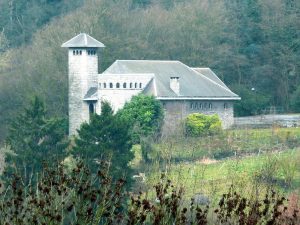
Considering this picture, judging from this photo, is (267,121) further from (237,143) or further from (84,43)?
(84,43)

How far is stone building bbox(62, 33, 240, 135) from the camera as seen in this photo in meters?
62.9

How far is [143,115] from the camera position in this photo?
2323 inches

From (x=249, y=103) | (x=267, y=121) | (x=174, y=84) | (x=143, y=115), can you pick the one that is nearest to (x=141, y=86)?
(x=174, y=84)

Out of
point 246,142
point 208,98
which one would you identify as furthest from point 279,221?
point 208,98

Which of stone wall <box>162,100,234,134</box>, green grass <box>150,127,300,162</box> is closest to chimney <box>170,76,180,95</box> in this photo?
stone wall <box>162,100,234,134</box>

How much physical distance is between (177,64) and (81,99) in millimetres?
5002

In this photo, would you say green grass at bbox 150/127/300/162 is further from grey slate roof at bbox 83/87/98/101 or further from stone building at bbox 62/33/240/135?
grey slate roof at bbox 83/87/98/101

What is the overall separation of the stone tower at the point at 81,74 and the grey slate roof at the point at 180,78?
3.22 feet

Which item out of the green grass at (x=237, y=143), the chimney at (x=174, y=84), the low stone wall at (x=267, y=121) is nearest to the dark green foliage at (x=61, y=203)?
the green grass at (x=237, y=143)

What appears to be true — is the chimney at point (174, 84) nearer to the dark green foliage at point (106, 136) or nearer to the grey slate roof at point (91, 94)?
the grey slate roof at point (91, 94)

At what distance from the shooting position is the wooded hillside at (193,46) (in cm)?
6869

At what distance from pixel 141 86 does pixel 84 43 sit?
3979 millimetres

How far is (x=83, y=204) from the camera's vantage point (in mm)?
14336

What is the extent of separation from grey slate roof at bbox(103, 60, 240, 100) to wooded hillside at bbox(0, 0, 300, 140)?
303 cm
